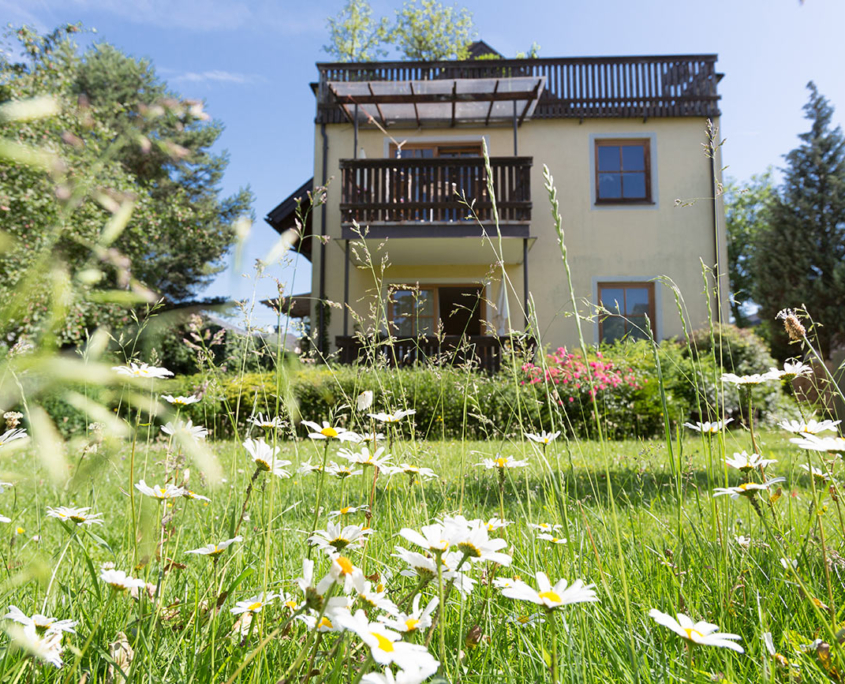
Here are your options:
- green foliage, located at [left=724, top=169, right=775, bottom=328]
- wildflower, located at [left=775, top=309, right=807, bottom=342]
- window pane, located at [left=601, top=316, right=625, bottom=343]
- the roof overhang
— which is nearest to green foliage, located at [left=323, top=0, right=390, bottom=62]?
the roof overhang

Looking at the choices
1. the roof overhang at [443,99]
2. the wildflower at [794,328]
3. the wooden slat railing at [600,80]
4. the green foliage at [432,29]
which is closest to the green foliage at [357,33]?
the green foliage at [432,29]

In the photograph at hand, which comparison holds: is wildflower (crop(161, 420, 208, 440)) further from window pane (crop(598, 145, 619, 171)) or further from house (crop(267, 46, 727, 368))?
window pane (crop(598, 145, 619, 171))

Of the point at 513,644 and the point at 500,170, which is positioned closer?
the point at 513,644

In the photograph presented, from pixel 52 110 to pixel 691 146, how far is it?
12.6 metres

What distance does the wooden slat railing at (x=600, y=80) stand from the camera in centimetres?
1110

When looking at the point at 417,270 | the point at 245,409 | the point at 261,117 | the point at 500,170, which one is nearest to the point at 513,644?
the point at 261,117

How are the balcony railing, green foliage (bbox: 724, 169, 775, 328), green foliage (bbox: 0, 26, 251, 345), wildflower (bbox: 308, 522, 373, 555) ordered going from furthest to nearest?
1. green foliage (bbox: 724, 169, 775, 328)
2. the balcony railing
3. green foliage (bbox: 0, 26, 251, 345)
4. wildflower (bbox: 308, 522, 373, 555)

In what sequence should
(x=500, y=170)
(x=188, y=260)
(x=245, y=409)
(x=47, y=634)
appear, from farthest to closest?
(x=188, y=260)
(x=500, y=170)
(x=245, y=409)
(x=47, y=634)

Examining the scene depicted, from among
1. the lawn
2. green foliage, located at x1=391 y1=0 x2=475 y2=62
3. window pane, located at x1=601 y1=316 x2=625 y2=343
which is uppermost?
green foliage, located at x1=391 y1=0 x2=475 y2=62

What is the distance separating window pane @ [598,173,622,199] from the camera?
11336 millimetres

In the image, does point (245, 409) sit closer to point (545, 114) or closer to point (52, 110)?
point (52, 110)

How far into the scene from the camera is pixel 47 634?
2.25 feet

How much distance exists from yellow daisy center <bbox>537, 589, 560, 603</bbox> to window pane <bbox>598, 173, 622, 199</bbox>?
38.5 ft

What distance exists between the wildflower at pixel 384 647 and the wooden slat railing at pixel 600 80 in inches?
470
